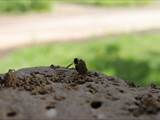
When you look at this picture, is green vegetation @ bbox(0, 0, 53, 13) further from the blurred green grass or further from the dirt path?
the blurred green grass

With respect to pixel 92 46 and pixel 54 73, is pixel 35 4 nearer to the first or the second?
pixel 92 46

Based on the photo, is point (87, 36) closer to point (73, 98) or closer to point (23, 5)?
point (23, 5)

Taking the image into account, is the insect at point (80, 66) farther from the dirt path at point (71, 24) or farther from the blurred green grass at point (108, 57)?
the dirt path at point (71, 24)

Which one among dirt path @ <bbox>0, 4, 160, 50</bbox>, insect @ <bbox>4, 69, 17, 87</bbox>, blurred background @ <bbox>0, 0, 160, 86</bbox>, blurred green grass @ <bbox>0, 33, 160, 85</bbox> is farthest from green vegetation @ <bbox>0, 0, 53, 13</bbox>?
insect @ <bbox>4, 69, 17, 87</bbox>

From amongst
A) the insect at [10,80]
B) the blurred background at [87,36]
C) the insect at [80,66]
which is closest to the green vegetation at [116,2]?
the blurred background at [87,36]

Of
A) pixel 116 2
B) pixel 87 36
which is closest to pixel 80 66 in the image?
pixel 87 36

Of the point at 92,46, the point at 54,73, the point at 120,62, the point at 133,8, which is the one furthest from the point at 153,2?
the point at 54,73

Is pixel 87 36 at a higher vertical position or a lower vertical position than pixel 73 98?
higher
